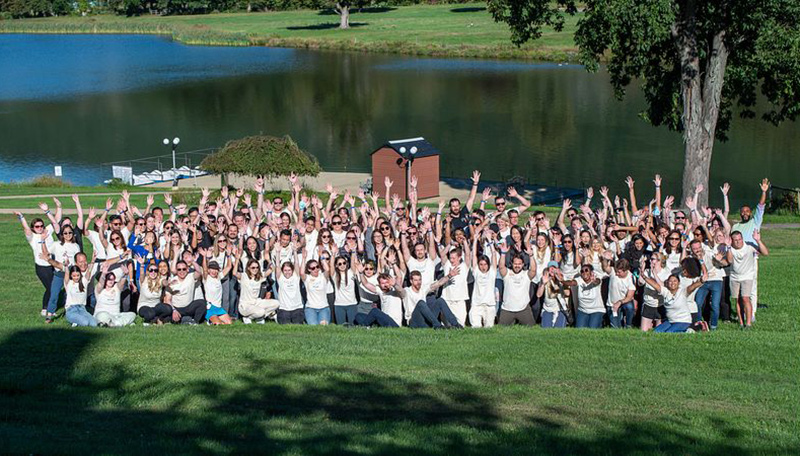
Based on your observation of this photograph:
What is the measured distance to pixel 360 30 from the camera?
108m

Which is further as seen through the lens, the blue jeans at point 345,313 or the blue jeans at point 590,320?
the blue jeans at point 345,313

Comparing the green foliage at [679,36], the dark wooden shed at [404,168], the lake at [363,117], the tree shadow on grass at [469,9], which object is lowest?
the lake at [363,117]

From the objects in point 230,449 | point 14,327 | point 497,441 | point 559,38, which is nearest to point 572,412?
point 497,441

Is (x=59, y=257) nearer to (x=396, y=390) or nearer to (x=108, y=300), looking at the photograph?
(x=108, y=300)

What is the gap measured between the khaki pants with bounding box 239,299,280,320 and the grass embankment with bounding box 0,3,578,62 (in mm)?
70439

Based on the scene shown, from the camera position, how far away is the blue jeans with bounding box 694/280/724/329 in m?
15.2

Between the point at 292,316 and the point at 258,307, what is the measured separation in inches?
22.1

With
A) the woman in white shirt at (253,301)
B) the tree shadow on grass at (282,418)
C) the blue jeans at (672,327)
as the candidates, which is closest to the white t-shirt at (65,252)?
the woman in white shirt at (253,301)

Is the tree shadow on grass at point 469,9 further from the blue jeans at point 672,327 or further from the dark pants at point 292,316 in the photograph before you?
the blue jeans at point 672,327

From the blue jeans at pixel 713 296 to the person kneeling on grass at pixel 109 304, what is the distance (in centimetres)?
889

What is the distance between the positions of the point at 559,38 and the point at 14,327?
8022 centimetres

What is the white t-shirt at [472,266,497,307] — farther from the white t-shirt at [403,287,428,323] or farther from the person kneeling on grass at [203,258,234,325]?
the person kneeling on grass at [203,258,234,325]

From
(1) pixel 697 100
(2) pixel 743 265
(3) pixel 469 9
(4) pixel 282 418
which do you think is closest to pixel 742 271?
(2) pixel 743 265

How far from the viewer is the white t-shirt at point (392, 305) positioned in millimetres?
15336
